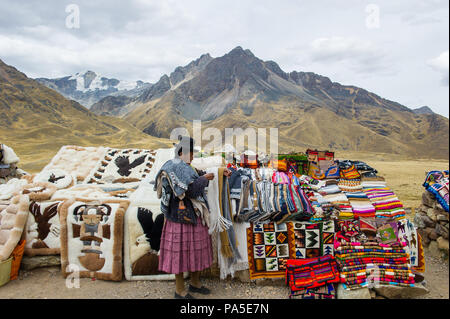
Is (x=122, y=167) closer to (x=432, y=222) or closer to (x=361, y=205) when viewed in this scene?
(x=361, y=205)

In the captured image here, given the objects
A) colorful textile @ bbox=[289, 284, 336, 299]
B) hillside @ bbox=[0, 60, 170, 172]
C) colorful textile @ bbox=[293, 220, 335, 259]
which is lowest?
colorful textile @ bbox=[289, 284, 336, 299]

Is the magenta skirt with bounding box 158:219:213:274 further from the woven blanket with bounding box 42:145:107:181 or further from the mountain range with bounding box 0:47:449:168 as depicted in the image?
the mountain range with bounding box 0:47:449:168

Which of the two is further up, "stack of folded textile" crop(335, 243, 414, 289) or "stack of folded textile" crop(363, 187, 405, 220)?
"stack of folded textile" crop(363, 187, 405, 220)

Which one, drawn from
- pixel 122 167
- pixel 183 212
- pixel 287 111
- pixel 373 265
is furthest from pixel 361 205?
pixel 287 111

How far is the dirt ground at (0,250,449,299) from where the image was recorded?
117 inches

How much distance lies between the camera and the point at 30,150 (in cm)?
2023

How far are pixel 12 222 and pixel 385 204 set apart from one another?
4459 mm

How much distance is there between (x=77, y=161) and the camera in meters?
5.38

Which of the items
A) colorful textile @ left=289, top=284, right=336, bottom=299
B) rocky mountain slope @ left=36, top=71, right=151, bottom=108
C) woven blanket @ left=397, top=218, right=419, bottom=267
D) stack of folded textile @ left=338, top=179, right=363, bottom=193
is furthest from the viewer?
rocky mountain slope @ left=36, top=71, right=151, bottom=108

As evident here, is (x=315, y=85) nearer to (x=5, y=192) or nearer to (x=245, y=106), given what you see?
(x=245, y=106)

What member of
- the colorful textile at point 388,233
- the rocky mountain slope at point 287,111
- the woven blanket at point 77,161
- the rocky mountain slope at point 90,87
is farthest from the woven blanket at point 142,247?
the rocky mountain slope at point 90,87

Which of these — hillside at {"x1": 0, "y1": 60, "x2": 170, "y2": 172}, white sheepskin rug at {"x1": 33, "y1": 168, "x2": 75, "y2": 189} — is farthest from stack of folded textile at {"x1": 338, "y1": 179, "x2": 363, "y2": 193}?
hillside at {"x1": 0, "y1": 60, "x2": 170, "y2": 172}

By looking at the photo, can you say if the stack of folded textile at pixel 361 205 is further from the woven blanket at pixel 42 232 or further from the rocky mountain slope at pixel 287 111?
the rocky mountain slope at pixel 287 111

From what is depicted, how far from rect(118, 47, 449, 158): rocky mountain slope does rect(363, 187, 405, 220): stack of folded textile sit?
87.6ft
